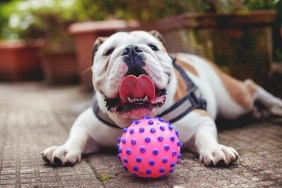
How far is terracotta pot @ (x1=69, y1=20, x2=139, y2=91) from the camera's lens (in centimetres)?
653

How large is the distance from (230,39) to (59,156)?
8.80ft

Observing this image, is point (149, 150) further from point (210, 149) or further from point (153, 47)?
point (153, 47)

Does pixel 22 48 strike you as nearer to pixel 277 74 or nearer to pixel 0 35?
pixel 0 35

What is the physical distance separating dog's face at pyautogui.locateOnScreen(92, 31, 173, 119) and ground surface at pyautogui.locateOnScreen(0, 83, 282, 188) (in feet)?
1.23

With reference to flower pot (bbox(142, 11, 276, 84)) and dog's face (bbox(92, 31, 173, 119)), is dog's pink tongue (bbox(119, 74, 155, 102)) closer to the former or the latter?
dog's face (bbox(92, 31, 173, 119))

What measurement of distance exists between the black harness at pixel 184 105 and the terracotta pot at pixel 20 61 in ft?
24.1

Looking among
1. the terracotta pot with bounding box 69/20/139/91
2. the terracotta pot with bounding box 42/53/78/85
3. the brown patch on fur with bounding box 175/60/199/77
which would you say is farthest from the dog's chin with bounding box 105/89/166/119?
the terracotta pot with bounding box 42/53/78/85

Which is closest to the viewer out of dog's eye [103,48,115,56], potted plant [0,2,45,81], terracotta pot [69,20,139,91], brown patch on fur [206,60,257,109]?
dog's eye [103,48,115,56]

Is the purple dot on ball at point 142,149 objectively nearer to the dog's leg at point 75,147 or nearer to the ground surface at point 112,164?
the ground surface at point 112,164

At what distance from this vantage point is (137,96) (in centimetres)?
269

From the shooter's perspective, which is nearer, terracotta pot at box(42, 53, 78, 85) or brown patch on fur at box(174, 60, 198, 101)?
brown patch on fur at box(174, 60, 198, 101)

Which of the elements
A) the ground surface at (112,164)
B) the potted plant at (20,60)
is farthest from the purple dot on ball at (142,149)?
the potted plant at (20,60)

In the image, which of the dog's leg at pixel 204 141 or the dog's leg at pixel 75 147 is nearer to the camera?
the dog's leg at pixel 204 141

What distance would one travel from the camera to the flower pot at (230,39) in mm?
4676
